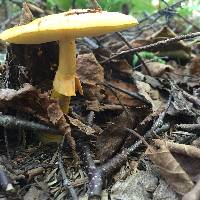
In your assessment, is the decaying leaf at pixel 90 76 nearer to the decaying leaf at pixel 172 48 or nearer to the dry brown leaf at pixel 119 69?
the dry brown leaf at pixel 119 69

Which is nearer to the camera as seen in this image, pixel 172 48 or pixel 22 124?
pixel 22 124

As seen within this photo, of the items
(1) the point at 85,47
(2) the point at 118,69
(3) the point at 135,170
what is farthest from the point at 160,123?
(1) the point at 85,47

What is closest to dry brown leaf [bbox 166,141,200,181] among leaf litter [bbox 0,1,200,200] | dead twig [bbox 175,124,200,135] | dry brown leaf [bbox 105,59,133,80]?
leaf litter [bbox 0,1,200,200]

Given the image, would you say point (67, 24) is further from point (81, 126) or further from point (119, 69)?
point (119, 69)

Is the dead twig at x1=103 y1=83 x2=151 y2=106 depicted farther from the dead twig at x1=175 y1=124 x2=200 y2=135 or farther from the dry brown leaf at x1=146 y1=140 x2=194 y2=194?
the dry brown leaf at x1=146 y1=140 x2=194 y2=194

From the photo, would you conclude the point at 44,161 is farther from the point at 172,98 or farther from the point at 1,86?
the point at 172,98

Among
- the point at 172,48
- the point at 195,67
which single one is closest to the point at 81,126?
the point at 195,67
